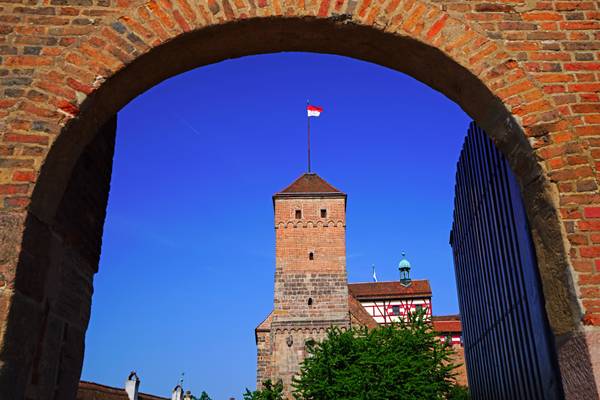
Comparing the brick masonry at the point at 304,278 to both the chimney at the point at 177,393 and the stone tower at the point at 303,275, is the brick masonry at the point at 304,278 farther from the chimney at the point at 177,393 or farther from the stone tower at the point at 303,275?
the chimney at the point at 177,393

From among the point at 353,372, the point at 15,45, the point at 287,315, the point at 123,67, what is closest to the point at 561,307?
the point at 123,67

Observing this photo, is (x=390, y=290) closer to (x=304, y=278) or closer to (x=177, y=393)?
(x=304, y=278)

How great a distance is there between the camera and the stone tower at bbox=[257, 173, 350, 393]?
26.4 meters

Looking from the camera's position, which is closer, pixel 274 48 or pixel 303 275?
pixel 274 48

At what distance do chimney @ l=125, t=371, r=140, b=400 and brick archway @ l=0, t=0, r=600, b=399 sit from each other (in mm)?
23652

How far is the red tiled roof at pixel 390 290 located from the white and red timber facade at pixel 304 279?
10.6 metres

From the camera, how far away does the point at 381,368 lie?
1753 centimetres

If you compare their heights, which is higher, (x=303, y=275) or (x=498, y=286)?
(x=303, y=275)

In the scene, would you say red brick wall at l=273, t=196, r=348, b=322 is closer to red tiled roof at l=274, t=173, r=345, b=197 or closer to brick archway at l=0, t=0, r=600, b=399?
red tiled roof at l=274, t=173, r=345, b=197

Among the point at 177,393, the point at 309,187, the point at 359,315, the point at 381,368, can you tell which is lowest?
the point at 381,368

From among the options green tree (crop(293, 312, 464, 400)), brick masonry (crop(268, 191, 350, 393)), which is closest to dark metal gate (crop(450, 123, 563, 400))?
green tree (crop(293, 312, 464, 400))

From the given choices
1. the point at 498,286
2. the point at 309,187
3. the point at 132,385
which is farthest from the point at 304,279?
the point at 498,286

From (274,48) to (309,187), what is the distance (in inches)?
1096

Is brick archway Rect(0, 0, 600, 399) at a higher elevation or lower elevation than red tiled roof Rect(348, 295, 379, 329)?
lower
